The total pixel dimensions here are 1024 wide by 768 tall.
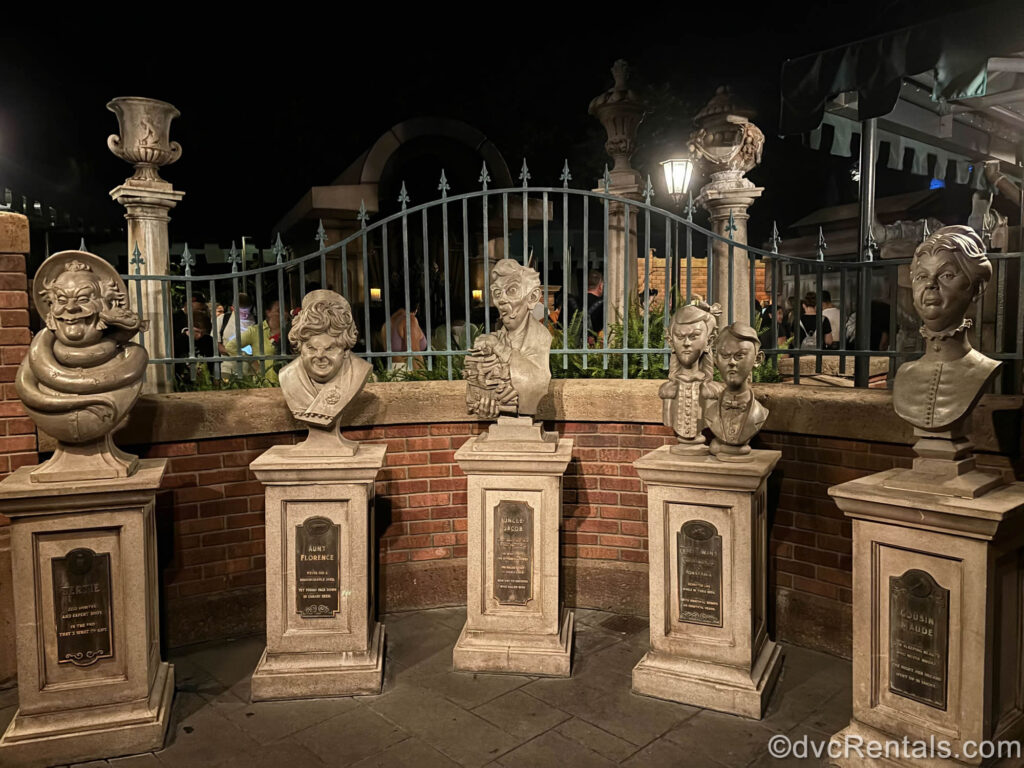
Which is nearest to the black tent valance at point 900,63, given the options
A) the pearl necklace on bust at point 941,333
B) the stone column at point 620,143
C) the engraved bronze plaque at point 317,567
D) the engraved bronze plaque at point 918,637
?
the stone column at point 620,143

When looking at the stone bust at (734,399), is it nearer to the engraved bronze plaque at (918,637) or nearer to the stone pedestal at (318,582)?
the engraved bronze plaque at (918,637)

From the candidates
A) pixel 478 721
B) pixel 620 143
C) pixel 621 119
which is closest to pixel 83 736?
pixel 478 721

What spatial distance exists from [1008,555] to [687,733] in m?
1.59

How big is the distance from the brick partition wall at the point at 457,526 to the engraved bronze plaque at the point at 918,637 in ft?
3.17

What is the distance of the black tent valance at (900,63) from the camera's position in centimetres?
453

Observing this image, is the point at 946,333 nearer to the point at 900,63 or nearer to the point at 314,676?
the point at 900,63

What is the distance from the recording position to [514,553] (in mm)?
4141

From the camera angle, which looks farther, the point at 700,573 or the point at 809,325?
the point at 809,325

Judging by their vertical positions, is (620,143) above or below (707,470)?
above

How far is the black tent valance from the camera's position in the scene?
4527 mm

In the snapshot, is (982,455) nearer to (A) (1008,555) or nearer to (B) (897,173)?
(A) (1008,555)

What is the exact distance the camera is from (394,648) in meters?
4.45

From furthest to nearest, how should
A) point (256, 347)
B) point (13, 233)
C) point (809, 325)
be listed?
point (809, 325), point (256, 347), point (13, 233)

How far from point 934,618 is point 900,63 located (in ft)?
12.4
